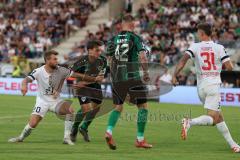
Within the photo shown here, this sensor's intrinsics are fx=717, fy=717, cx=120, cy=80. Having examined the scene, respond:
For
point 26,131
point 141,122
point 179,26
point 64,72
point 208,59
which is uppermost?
point 179,26

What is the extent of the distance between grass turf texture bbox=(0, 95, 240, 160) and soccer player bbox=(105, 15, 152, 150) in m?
0.60

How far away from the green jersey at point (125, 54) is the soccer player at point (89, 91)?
498mm

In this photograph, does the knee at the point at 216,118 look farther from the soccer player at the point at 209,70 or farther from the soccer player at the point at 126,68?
the soccer player at the point at 126,68

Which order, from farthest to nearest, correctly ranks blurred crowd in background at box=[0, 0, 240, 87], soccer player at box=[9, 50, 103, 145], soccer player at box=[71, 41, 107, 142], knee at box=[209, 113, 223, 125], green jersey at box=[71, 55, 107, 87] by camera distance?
1. blurred crowd in background at box=[0, 0, 240, 87]
2. green jersey at box=[71, 55, 107, 87]
3. soccer player at box=[71, 41, 107, 142]
4. soccer player at box=[9, 50, 103, 145]
5. knee at box=[209, 113, 223, 125]

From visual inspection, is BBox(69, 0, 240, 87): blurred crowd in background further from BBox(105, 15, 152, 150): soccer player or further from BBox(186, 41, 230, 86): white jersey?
BBox(186, 41, 230, 86): white jersey

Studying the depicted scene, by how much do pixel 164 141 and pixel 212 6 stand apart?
20.6 meters

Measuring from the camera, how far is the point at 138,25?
36.0 m

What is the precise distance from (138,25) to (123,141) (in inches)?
860

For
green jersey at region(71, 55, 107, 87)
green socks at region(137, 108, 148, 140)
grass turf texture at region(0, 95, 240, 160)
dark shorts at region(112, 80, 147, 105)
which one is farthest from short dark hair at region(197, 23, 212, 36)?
green jersey at region(71, 55, 107, 87)

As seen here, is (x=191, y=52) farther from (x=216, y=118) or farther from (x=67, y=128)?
(x=67, y=128)

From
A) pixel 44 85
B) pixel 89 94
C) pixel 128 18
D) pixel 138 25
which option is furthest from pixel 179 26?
pixel 128 18

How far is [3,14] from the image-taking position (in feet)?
143

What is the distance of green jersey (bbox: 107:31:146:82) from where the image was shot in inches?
531

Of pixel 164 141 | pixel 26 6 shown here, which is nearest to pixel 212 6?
pixel 26 6
